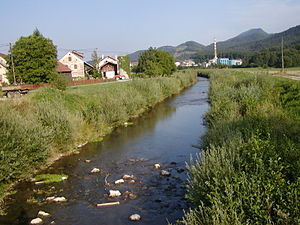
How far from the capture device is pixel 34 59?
40.1m

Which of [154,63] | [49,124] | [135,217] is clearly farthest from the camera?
[154,63]

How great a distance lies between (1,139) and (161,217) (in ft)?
22.3

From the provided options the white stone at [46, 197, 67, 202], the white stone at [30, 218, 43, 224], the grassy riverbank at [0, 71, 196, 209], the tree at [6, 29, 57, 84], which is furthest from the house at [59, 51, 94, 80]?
the white stone at [30, 218, 43, 224]

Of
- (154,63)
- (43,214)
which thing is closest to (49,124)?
Answer: (43,214)

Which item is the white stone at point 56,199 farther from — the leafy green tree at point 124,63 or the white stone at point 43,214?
the leafy green tree at point 124,63

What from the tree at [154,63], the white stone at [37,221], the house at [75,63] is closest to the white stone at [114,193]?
the white stone at [37,221]

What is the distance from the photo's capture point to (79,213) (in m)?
10.5

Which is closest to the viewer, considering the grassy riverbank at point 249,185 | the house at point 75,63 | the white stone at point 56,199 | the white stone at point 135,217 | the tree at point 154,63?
the grassy riverbank at point 249,185

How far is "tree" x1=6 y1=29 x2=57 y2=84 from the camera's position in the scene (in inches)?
1576

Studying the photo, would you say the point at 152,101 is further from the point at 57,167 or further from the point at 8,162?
the point at 8,162

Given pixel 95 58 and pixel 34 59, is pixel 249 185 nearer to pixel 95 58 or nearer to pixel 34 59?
pixel 34 59

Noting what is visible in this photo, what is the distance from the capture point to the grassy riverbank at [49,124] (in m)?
12.8

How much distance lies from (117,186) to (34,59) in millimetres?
31823

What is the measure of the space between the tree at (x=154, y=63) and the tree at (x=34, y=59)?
24.7m
